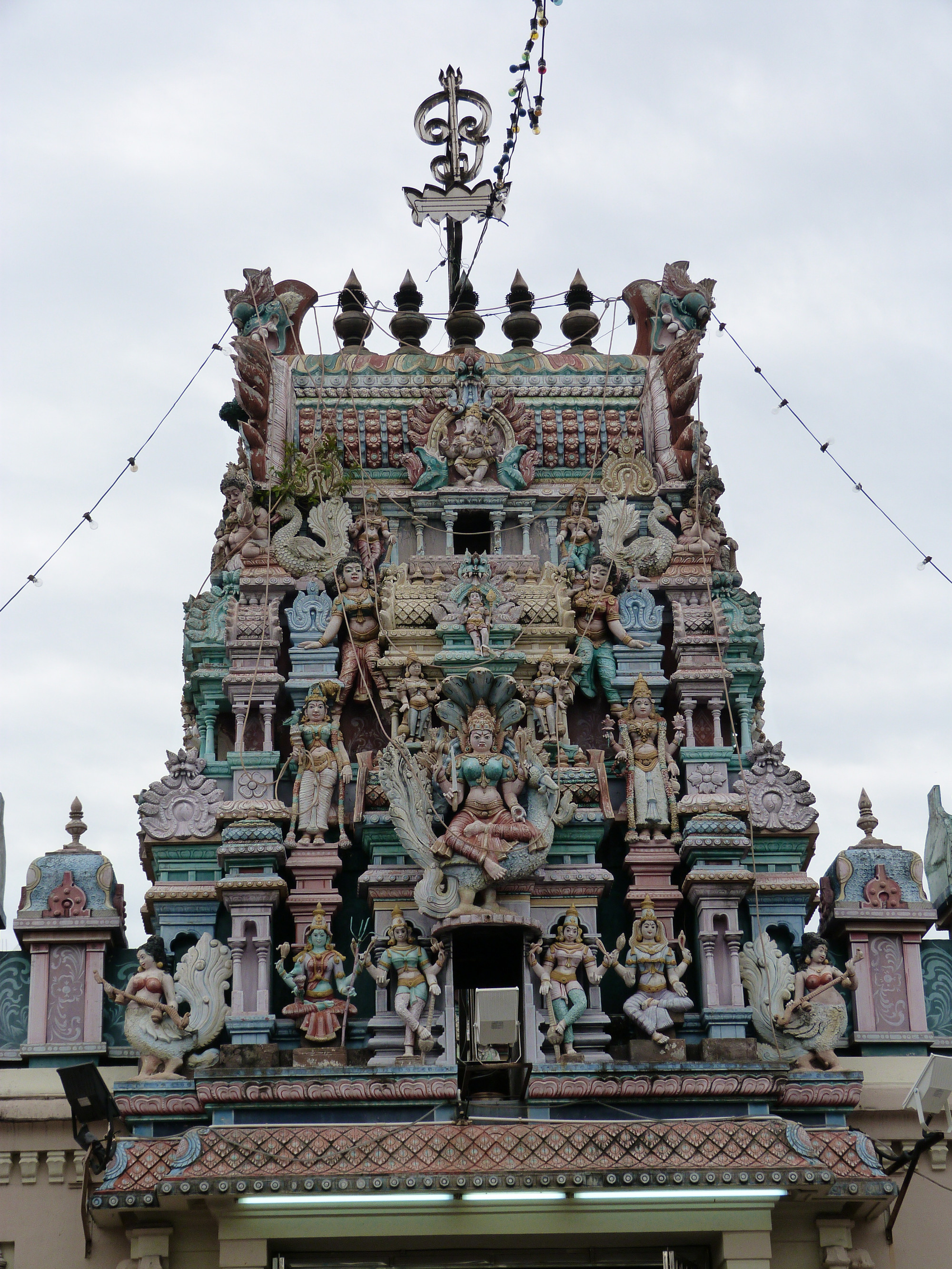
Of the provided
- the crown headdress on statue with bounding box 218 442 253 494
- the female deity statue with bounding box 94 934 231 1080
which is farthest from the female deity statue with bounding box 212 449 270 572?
the female deity statue with bounding box 94 934 231 1080

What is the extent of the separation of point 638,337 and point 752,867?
24.3ft

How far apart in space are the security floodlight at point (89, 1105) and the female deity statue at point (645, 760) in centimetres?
594

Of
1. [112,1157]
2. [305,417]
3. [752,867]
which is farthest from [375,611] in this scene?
[112,1157]

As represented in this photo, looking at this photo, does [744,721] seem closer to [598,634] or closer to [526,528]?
[598,634]

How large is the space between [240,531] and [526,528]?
10.7ft

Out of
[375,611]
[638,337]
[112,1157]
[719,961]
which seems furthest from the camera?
[638,337]

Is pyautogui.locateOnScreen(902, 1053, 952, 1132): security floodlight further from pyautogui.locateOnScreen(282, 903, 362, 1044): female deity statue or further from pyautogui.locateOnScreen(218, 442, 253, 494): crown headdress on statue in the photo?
pyautogui.locateOnScreen(218, 442, 253, 494): crown headdress on statue

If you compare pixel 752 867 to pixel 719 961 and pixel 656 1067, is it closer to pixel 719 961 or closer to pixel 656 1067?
pixel 719 961

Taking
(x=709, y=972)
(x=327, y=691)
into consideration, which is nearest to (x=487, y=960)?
(x=709, y=972)

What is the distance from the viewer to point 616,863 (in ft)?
73.4

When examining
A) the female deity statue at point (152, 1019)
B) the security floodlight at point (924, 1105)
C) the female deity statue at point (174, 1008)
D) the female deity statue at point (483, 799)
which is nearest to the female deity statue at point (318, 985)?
the female deity statue at point (174, 1008)

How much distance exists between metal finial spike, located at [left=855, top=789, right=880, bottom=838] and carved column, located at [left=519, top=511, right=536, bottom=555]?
4.65 m

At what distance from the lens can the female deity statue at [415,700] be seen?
885 inches

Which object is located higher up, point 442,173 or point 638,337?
point 442,173
